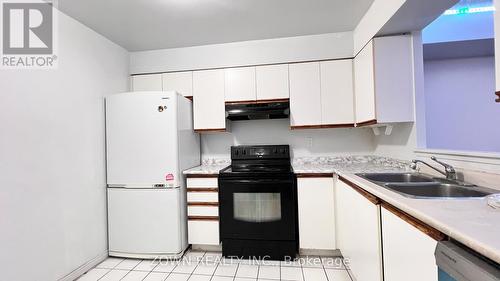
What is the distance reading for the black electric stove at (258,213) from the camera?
2088 millimetres

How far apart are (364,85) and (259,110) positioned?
3.43 ft

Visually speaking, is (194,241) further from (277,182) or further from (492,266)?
(492,266)

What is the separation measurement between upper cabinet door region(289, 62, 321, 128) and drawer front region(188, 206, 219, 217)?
48.9 inches

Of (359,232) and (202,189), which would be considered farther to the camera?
(202,189)

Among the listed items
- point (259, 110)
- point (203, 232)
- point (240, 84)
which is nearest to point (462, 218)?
point (259, 110)

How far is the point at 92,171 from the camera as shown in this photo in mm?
2086

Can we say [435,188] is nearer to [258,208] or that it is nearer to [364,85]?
[364,85]

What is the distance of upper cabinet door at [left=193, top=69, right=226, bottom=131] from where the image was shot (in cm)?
254

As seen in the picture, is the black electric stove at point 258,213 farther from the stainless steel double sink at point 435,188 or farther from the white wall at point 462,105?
the white wall at point 462,105

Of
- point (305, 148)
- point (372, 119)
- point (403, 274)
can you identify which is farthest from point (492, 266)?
point (305, 148)

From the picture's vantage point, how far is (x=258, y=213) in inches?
84.1

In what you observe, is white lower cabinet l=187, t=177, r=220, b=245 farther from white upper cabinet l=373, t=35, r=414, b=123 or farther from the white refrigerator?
white upper cabinet l=373, t=35, r=414, b=123

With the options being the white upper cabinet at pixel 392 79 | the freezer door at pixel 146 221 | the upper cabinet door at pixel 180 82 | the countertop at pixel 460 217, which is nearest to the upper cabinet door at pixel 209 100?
the upper cabinet door at pixel 180 82

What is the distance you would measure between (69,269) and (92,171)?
2.71ft
